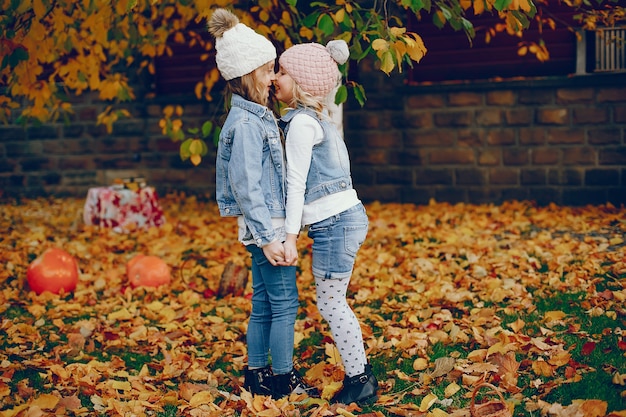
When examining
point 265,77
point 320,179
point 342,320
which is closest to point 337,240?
point 320,179

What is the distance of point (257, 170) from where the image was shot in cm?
297

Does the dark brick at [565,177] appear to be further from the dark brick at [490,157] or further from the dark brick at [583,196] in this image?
the dark brick at [490,157]

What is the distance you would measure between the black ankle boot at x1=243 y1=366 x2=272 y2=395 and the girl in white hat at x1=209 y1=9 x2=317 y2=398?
0.34 ft

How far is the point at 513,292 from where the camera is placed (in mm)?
4617

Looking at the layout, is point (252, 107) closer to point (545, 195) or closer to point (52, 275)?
point (52, 275)

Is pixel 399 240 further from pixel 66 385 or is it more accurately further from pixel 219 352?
pixel 66 385

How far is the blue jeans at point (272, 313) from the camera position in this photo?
312 cm

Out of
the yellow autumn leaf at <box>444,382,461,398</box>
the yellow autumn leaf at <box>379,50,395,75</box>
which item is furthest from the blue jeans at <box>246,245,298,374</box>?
the yellow autumn leaf at <box>379,50,395,75</box>

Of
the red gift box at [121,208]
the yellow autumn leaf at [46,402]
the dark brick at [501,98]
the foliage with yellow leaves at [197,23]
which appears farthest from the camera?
the dark brick at [501,98]

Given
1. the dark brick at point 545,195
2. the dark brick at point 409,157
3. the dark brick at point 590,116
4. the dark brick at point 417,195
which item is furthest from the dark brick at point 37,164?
the dark brick at point 590,116

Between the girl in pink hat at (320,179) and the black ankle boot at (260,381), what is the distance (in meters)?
0.46

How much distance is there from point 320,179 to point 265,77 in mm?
523

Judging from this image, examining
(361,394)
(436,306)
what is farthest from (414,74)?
(361,394)

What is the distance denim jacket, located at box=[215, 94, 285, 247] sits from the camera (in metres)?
2.95
